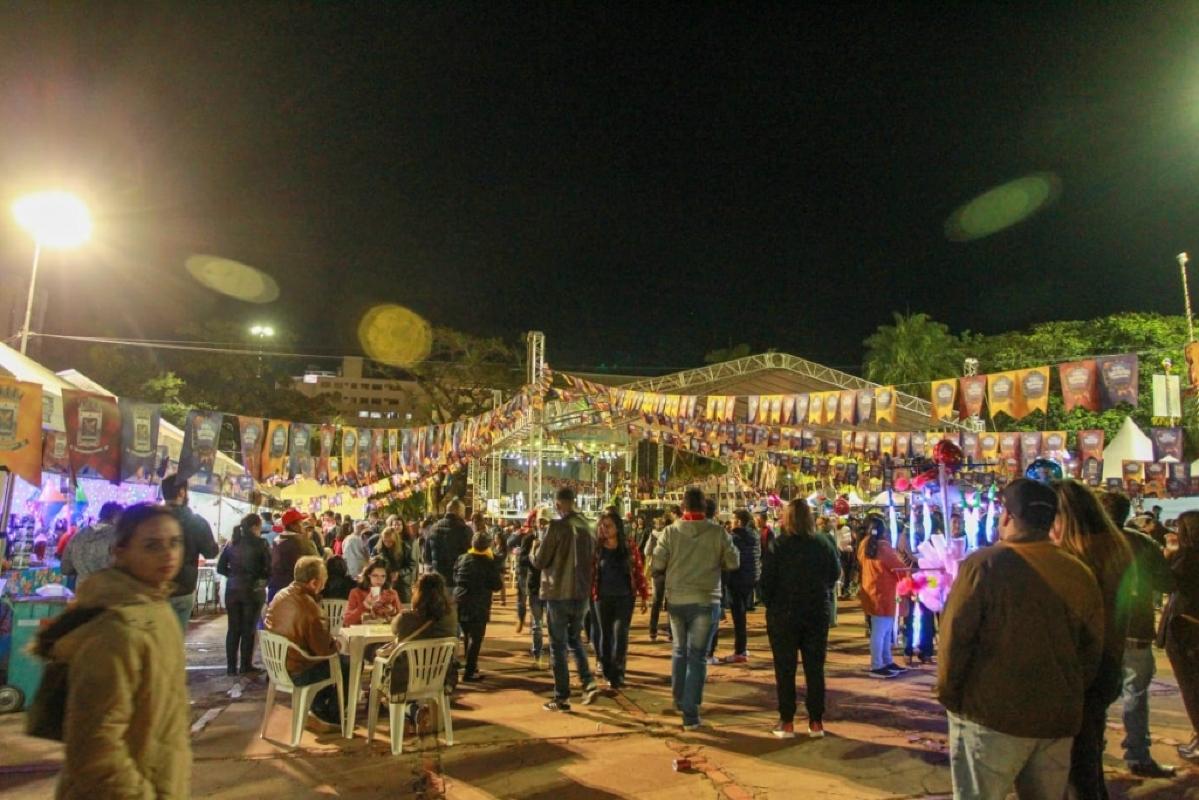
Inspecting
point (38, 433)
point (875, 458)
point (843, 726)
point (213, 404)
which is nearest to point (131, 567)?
point (843, 726)

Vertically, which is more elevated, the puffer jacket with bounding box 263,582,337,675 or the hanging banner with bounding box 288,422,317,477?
the hanging banner with bounding box 288,422,317,477

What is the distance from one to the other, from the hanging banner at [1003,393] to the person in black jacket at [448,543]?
26.3 feet

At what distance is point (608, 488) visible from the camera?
73.9 ft

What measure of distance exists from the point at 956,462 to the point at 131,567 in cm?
686

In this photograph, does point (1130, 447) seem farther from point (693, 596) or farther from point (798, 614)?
point (693, 596)

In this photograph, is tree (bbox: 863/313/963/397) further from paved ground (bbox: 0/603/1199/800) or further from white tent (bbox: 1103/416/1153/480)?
paved ground (bbox: 0/603/1199/800)

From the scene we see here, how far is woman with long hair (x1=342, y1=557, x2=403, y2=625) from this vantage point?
682cm

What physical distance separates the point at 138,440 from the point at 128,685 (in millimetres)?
10501

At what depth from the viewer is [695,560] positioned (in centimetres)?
590

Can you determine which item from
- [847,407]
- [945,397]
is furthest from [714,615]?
[847,407]

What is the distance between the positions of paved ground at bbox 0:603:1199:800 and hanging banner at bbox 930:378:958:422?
227 inches

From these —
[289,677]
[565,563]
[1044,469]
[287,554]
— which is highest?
[1044,469]

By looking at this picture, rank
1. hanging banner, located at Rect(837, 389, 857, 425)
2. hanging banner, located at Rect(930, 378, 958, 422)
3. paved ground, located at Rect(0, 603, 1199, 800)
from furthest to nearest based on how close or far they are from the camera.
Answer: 1. hanging banner, located at Rect(837, 389, 857, 425)
2. hanging banner, located at Rect(930, 378, 958, 422)
3. paved ground, located at Rect(0, 603, 1199, 800)

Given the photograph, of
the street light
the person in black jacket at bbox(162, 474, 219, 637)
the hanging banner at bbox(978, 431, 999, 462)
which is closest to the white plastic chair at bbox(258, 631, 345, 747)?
the person in black jacket at bbox(162, 474, 219, 637)
